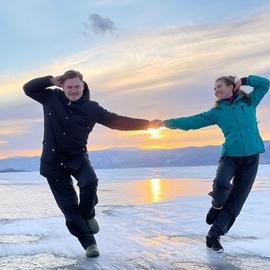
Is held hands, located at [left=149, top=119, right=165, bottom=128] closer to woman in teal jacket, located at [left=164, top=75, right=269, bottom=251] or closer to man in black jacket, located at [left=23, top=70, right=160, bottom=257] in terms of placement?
woman in teal jacket, located at [left=164, top=75, right=269, bottom=251]

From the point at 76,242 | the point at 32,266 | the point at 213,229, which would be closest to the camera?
the point at 32,266

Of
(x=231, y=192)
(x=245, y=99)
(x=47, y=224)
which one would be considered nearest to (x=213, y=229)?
(x=231, y=192)

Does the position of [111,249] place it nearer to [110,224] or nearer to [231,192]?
[231,192]

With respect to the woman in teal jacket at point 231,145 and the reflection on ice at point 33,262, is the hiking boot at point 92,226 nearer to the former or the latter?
the reflection on ice at point 33,262

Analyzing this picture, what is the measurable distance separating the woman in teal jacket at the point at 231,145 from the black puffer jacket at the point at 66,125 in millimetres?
1112

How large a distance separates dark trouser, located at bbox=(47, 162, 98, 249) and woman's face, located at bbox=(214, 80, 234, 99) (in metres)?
1.68

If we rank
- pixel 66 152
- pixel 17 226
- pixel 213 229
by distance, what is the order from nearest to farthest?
pixel 66 152 < pixel 213 229 < pixel 17 226

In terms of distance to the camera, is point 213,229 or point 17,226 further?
point 17,226

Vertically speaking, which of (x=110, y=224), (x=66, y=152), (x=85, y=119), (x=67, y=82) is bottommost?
(x=110, y=224)

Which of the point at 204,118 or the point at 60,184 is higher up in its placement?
the point at 204,118

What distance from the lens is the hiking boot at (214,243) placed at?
193 inches

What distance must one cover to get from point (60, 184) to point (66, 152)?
1.23 feet

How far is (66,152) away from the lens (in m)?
4.83

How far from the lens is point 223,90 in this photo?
532cm
